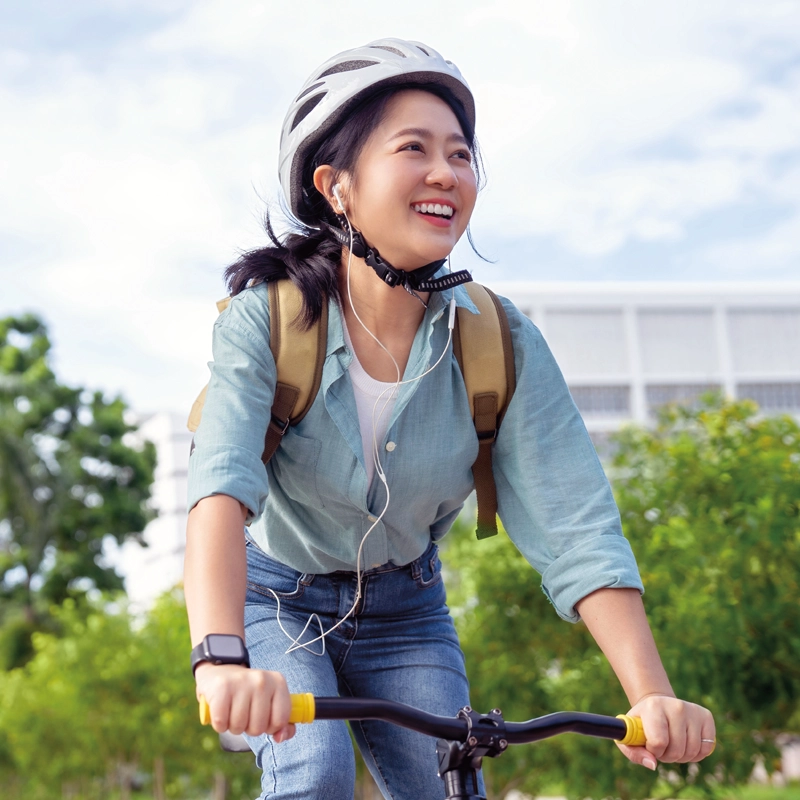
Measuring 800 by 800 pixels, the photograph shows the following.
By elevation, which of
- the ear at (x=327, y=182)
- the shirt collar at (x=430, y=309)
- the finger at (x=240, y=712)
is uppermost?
the ear at (x=327, y=182)

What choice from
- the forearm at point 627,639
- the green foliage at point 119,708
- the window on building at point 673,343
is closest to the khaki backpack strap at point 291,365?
the forearm at point 627,639

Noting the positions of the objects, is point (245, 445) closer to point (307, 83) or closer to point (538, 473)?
point (538, 473)

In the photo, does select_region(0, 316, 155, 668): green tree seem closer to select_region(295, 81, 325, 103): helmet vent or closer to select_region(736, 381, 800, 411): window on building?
select_region(295, 81, 325, 103): helmet vent

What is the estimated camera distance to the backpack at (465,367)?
2445 millimetres

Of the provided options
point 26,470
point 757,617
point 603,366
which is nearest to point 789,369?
point 603,366

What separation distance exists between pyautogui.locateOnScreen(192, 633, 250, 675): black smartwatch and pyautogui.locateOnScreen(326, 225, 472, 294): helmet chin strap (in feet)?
3.28

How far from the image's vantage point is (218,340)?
2422 mm

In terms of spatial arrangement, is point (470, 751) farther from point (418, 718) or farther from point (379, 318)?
point (379, 318)

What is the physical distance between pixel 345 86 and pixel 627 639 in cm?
146

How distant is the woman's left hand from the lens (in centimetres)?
203

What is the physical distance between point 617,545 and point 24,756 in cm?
2229

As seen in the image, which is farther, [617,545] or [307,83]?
[307,83]

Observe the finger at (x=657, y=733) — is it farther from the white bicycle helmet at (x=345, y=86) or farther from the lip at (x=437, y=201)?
the white bicycle helmet at (x=345, y=86)

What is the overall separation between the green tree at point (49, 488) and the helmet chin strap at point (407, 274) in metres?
27.2
